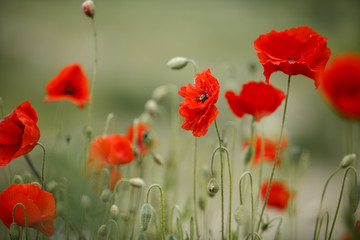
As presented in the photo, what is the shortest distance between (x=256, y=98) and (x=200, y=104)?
0.10 m

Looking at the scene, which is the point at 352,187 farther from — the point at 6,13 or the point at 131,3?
the point at 131,3

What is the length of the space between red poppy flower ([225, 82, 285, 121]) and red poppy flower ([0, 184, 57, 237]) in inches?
11.1

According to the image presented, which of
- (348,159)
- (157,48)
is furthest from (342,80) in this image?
(157,48)

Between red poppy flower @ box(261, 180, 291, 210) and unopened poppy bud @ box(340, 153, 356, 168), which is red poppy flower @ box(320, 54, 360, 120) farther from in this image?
red poppy flower @ box(261, 180, 291, 210)

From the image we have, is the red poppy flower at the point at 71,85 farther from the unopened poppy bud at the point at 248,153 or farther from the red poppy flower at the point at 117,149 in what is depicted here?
the unopened poppy bud at the point at 248,153

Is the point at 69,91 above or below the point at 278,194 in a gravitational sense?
above

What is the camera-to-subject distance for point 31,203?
50 cm

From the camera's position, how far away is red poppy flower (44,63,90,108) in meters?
0.72

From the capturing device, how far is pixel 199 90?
1.74 feet

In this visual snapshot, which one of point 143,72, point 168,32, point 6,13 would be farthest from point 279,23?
point 6,13

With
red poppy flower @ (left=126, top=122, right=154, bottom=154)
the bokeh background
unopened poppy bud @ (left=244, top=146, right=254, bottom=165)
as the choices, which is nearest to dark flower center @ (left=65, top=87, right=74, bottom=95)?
red poppy flower @ (left=126, top=122, right=154, bottom=154)

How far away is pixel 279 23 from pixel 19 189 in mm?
3113

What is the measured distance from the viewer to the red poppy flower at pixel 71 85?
724mm

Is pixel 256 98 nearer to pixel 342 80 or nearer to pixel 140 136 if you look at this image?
pixel 342 80
